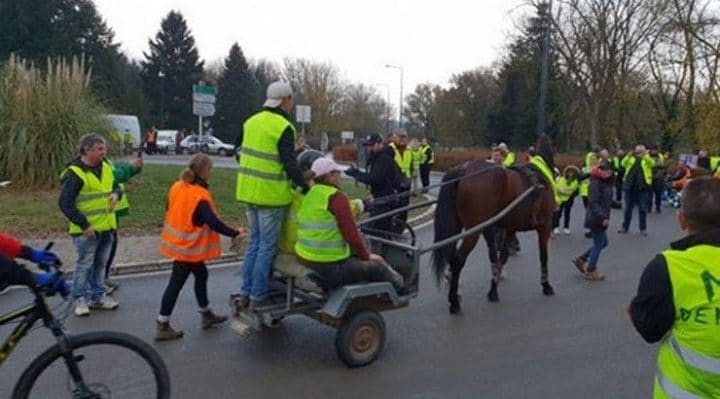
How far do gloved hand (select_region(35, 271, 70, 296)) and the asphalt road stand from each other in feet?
1.77

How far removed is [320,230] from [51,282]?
2.14 m

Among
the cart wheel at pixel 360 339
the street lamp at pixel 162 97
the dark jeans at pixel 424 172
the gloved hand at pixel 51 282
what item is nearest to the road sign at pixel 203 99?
the dark jeans at pixel 424 172

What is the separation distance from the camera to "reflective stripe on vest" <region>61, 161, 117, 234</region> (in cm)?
636

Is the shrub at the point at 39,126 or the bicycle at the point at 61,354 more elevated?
the shrub at the point at 39,126

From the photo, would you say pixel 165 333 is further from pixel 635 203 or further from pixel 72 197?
pixel 635 203

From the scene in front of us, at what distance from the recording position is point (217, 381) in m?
4.92

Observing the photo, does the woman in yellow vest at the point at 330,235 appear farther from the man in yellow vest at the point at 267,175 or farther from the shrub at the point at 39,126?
the shrub at the point at 39,126

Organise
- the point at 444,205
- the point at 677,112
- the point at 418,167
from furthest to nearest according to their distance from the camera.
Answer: the point at 677,112, the point at 418,167, the point at 444,205

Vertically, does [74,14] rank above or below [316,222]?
above

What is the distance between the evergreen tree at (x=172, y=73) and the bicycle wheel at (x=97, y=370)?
66.6 metres

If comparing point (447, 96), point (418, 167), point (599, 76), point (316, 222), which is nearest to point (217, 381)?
point (316, 222)

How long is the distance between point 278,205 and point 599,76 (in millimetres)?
36779

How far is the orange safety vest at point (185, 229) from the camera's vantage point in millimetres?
5777

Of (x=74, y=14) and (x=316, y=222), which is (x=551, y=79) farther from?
(x=316, y=222)
